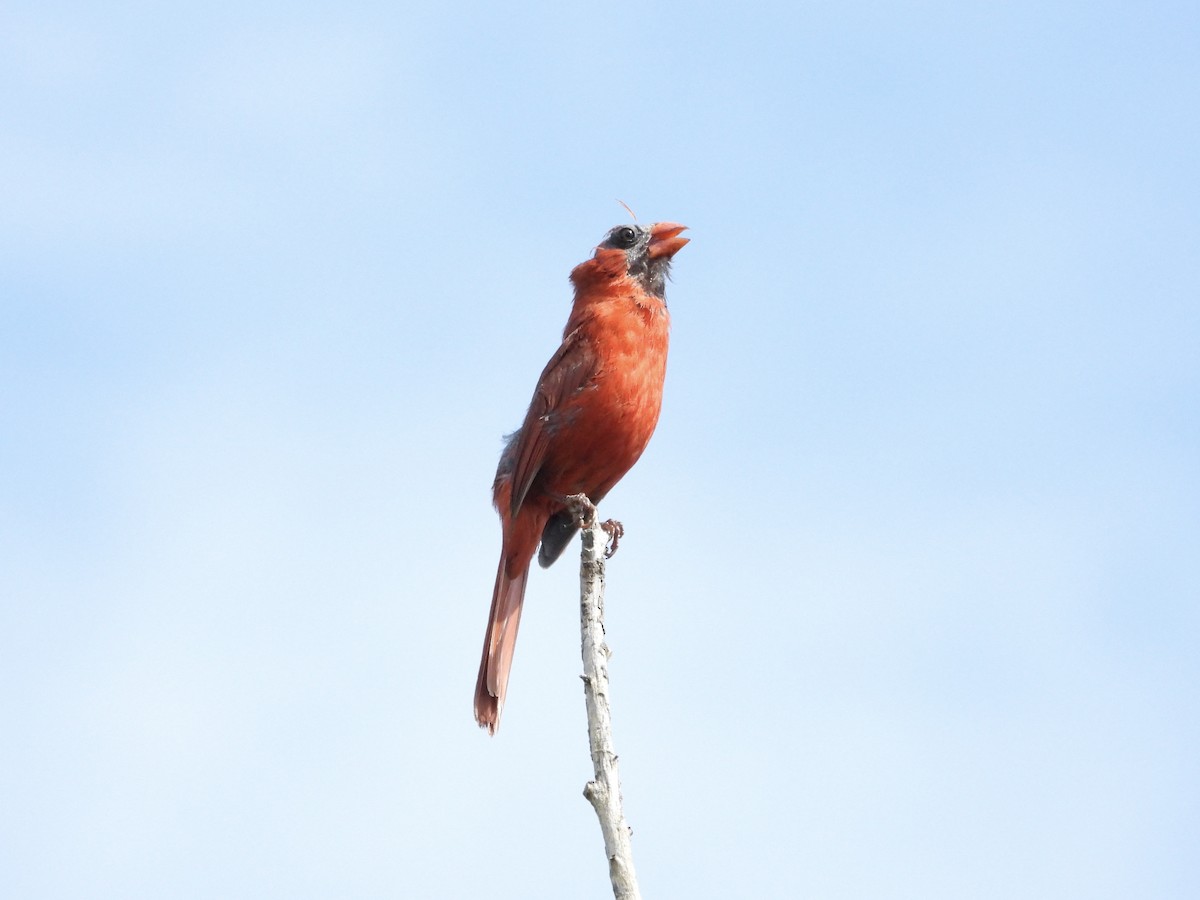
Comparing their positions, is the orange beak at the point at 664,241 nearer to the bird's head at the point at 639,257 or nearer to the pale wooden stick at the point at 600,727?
the bird's head at the point at 639,257

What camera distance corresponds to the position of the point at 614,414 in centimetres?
517

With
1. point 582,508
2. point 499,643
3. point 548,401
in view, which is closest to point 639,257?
point 548,401

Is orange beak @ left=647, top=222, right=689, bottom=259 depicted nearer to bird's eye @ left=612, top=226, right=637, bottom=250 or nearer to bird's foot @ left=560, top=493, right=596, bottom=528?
bird's eye @ left=612, top=226, right=637, bottom=250

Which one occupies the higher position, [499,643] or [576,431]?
[576,431]

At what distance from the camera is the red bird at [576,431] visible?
→ 516 centimetres

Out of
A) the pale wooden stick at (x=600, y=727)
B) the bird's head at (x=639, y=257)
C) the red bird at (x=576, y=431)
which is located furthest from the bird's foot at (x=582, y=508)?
the bird's head at (x=639, y=257)

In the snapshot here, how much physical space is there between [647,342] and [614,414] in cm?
37

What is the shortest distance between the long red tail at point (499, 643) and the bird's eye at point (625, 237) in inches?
55.9

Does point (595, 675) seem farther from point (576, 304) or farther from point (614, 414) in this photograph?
point (576, 304)

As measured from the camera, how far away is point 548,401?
208 inches

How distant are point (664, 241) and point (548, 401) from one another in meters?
0.96

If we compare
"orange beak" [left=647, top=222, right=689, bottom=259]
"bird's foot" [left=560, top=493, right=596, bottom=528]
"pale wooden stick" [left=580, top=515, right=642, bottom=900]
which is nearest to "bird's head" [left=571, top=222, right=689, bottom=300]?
"orange beak" [left=647, top=222, right=689, bottom=259]

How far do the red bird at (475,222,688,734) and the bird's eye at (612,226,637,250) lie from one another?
125mm

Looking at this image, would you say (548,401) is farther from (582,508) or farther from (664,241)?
(664,241)
